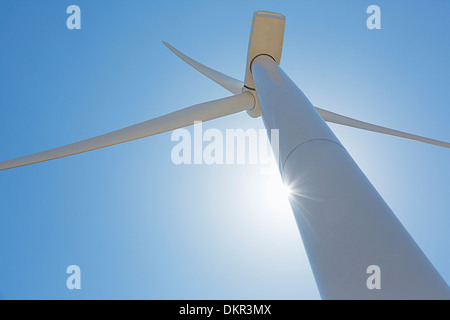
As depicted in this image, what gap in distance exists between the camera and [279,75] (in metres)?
6.44

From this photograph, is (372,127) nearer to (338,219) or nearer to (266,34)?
(266,34)

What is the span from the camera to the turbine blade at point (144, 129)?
694 centimetres

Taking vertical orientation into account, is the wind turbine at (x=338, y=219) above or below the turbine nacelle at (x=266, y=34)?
below

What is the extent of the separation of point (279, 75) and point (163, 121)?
3048 mm

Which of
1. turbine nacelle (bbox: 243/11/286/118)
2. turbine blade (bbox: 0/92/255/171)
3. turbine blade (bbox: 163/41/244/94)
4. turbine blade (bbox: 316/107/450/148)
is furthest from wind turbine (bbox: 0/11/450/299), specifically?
turbine blade (bbox: 163/41/244/94)

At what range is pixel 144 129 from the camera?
7.55 meters

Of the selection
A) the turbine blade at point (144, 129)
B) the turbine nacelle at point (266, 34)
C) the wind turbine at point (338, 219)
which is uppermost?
the turbine nacelle at point (266, 34)

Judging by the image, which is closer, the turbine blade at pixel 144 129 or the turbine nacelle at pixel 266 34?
the turbine blade at pixel 144 129

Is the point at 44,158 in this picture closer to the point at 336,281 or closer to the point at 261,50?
the point at 261,50

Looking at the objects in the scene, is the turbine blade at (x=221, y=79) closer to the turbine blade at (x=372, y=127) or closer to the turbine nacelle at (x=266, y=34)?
the turbine nacelle at (x=266, y=34)

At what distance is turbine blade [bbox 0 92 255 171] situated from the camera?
694 centimetres

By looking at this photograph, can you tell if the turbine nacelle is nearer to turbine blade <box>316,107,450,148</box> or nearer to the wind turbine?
turbine blade <box>316,107,450,148</box>

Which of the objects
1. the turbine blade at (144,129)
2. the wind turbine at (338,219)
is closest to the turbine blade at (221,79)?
the turbine blade at (144,129)

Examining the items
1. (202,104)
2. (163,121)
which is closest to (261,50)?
(202,104)
